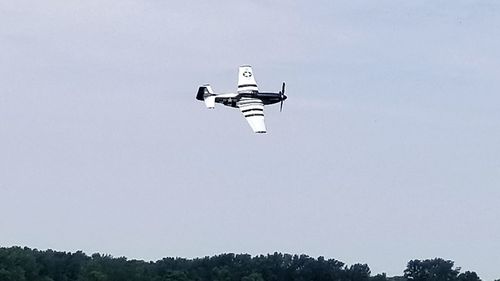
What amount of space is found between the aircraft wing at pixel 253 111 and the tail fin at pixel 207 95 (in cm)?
340

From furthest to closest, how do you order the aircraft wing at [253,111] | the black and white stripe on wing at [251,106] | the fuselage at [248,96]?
the fuselage at [248,96] → the black and white stripe on wing at [251,106] → the aircraft wing at [253,111]

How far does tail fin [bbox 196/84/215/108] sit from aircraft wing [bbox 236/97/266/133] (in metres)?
3.40

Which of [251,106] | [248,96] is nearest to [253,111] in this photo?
[251,106]

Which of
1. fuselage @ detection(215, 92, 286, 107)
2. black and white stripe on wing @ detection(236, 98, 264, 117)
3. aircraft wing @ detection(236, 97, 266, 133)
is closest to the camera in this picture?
aircraft wing @ detection(236, 97, 266, 133)

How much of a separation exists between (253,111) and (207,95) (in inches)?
333

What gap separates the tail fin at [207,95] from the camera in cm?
13825

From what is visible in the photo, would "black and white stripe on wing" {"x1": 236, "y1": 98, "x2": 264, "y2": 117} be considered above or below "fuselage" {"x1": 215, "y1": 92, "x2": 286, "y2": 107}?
below

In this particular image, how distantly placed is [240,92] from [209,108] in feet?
9.08

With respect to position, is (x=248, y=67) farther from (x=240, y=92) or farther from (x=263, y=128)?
(x=263, y=128)

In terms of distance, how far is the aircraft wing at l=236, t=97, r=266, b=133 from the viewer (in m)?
127

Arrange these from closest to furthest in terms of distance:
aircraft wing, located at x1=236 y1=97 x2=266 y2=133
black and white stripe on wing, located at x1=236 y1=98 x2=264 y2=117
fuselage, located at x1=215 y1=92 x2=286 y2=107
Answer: aircraft wing, located at x1=236 y1=97 x2=266 y2=133
black and white stripe on wing, located at x1=236 y1=98 x2=264 y2=117
fuselage, located at x1=215 y1=92 x2=286 y2=107

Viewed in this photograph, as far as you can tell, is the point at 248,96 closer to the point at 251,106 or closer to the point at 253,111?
the point at 251,106

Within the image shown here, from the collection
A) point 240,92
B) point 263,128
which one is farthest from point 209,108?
point 263,128

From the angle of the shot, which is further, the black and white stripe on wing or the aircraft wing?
the black and white stripe on wing
